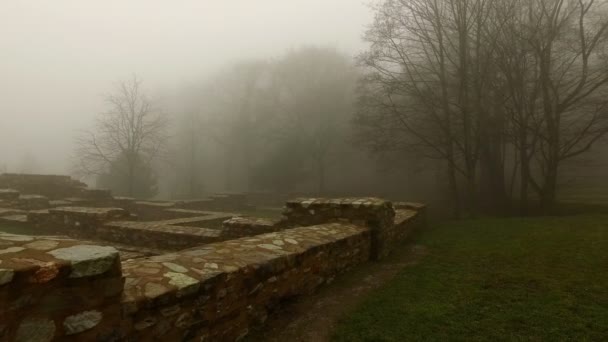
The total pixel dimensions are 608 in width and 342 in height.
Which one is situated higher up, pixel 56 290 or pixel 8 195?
pixel 8 195

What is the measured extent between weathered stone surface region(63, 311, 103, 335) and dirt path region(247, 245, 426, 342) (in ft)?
5.34

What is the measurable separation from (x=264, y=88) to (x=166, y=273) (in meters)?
A: 32.0

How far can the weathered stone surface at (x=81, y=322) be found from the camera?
2.23m

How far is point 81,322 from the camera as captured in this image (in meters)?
2.28

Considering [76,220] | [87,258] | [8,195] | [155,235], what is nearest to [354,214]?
[155,235]

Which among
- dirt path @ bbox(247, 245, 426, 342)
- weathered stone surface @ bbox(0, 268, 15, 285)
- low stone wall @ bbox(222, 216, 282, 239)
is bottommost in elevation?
dirt path @ bbox(247, 245, 426, 342)

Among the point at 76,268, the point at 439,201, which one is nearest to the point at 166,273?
the point at 76,268

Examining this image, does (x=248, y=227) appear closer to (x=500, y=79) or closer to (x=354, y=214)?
(x=354, y=214)

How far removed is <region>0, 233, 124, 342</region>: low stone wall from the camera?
79.0 inches

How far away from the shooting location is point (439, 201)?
71.4 feet

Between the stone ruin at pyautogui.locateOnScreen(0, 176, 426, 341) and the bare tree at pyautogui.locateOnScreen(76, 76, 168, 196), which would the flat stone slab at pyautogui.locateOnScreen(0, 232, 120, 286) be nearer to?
the stone ruin at pyautogui.locateOnScreen(0, 176, 426, 341)

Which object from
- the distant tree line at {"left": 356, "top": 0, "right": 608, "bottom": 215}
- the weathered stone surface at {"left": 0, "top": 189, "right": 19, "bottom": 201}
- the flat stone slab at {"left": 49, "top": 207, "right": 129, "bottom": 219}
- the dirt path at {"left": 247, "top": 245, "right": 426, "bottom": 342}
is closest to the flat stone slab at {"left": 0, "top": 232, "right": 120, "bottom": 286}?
the dirt path at {"left": 247, "top": 245, "right": 426, "bottom": 342}

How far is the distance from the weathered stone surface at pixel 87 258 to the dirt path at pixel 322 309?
1746 mm

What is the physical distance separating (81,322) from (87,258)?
1.28 feet
